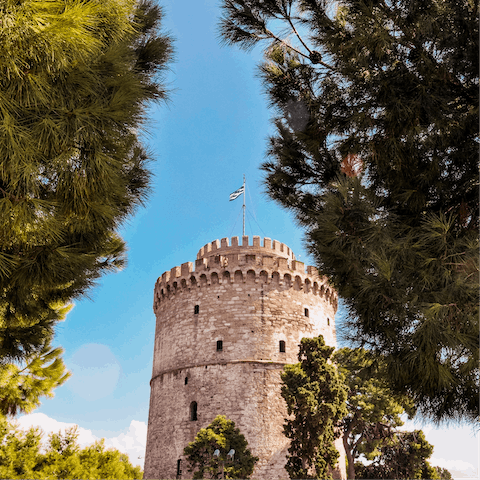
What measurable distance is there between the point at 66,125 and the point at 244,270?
19065 mm

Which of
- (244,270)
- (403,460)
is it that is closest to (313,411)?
(244,270)

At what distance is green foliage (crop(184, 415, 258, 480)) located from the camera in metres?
16.8

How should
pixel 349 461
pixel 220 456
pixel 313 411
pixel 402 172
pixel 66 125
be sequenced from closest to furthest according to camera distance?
pixel 66 125
pixel 402 172
pixel 313 411
pixel 220 456
pixel 349 461

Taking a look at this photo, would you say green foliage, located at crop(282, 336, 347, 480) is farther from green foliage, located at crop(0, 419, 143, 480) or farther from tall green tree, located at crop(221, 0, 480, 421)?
tall green tree, located at crop(221, 0, 480, 421)

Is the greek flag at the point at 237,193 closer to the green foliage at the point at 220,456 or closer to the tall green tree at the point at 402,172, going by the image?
the green foliage at the point at 220,456

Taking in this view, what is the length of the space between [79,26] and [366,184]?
15.2 feet

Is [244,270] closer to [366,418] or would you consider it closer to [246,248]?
[246,248]

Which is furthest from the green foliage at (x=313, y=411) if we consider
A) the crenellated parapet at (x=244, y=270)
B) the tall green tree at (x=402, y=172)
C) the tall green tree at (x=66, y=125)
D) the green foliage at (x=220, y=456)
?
the tall green tree at (x=66, y=125)

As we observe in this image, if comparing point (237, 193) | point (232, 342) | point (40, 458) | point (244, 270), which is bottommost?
point (40, 458)

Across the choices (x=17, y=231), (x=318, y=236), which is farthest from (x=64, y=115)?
(x=318, y=236)

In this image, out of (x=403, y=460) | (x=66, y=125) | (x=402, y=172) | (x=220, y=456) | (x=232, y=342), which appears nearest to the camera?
(x=66, y=125)

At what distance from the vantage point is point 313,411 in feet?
55.7

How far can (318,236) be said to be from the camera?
639 centimetres

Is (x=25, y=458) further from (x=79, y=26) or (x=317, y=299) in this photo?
(x=317, y=299)
